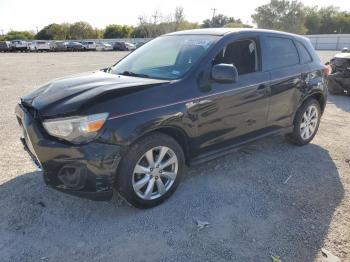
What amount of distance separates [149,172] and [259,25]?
7398cm

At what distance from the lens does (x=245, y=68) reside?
14.0 ft

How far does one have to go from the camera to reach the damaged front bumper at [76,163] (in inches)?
117

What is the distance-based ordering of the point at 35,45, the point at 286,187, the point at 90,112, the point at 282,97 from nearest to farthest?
the point at 90,112 < the point at 286,187 < the point at 282,97 < the point at 35,45

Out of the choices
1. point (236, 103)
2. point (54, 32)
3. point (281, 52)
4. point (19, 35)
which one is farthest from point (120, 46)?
Answer: point (236, 103)

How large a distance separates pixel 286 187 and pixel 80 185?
2.39 m

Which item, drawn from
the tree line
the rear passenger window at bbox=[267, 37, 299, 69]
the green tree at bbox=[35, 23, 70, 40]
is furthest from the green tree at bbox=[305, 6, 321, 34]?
the rear passenger window at bbox=[267, 37, 299, 69]

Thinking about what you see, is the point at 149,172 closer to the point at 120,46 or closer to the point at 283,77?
the point at 283,77

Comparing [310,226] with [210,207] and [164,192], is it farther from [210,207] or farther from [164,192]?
[164,192]

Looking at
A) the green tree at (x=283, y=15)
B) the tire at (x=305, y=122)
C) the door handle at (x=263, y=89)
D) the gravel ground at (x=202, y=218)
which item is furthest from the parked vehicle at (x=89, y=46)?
the door handle at (x=263, y=89)

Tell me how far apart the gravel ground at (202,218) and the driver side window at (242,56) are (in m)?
1.30

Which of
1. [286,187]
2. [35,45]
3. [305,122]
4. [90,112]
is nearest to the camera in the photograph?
[90,112]

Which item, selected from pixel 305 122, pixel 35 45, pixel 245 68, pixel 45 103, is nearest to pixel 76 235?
pixel 45 103

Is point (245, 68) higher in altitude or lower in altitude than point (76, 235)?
higher

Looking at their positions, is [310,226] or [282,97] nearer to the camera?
[310,226]
